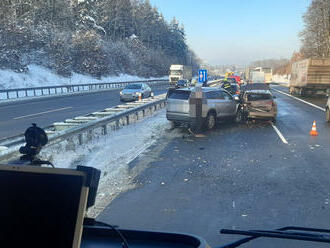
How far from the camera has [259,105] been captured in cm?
1527

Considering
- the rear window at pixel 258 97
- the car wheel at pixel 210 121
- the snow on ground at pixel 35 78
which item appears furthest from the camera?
the snow on ground at pixel 35 78

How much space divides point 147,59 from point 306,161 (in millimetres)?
82276

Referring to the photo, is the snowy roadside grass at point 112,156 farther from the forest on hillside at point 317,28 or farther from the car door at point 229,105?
the forest on hillside at point 317,28

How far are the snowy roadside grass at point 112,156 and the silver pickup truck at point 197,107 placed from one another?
40.9 inches

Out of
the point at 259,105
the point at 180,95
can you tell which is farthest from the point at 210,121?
the point at 259,105

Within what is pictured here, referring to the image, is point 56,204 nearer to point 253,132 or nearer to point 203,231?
point 203,231

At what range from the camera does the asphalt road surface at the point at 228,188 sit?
4.89 m

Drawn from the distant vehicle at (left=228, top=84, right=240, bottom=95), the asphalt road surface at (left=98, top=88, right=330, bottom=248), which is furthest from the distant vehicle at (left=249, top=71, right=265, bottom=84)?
the asphalt road surface at (left=98, top=88, right=330, bottom=248)

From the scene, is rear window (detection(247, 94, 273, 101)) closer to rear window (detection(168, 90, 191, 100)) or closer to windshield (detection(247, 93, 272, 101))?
windshield (detection(247, 93, 272, 101))

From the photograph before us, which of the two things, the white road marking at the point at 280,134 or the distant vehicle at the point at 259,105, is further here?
the distant vehicle at the point at 259,105

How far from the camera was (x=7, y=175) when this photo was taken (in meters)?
1.77

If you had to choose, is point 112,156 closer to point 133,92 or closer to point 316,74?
point 133,92

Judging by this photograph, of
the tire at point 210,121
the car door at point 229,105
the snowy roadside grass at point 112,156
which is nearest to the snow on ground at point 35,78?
the snowy roadside grass at point 112,156

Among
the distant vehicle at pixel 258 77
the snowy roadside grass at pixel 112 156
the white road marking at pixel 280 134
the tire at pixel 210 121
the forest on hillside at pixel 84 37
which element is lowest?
the snowy roadside grass at pixel 112 156
